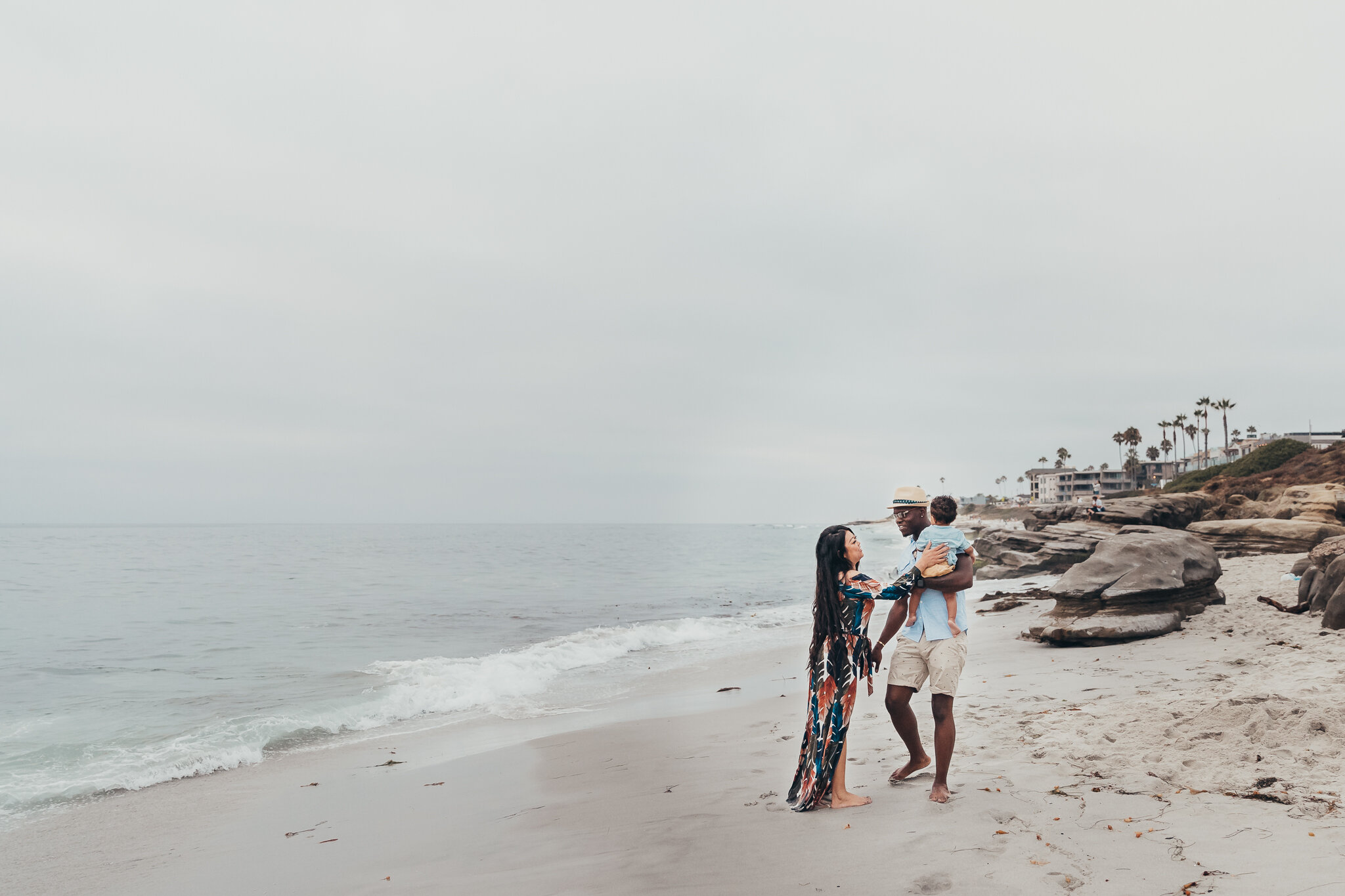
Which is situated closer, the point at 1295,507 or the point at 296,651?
the point at 296,651

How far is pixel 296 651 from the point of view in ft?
55.1

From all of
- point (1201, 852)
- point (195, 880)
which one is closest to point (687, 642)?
point (195, 880)

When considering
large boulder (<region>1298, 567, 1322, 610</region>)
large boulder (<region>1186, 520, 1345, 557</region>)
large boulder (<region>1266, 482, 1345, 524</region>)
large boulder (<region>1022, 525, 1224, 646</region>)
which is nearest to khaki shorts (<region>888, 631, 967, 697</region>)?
large boulder (<region>1022, 525, 1224, 646</region>)

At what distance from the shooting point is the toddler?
503cm

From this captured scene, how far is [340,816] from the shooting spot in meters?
6.71

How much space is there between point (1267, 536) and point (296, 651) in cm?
2552

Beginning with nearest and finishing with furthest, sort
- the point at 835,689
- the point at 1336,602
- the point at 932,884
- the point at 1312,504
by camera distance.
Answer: the point at 932,884, the point at 835,689, the point at 1336,602, the point at 1312,504

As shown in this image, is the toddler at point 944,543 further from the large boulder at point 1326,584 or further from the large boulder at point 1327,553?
the large boulder at point 1327,553

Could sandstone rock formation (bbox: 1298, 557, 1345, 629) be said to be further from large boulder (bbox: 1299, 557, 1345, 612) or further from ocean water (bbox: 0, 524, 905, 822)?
ocean water (bbox: 0, 524, 905, 822)

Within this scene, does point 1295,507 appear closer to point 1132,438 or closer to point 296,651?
point 296,651

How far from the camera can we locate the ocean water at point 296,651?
32.9 feet

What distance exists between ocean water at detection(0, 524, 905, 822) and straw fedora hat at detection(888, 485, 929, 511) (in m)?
7.47

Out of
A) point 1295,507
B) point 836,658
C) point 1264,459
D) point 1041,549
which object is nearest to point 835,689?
point 836,658

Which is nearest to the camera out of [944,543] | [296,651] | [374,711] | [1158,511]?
[944,543]
